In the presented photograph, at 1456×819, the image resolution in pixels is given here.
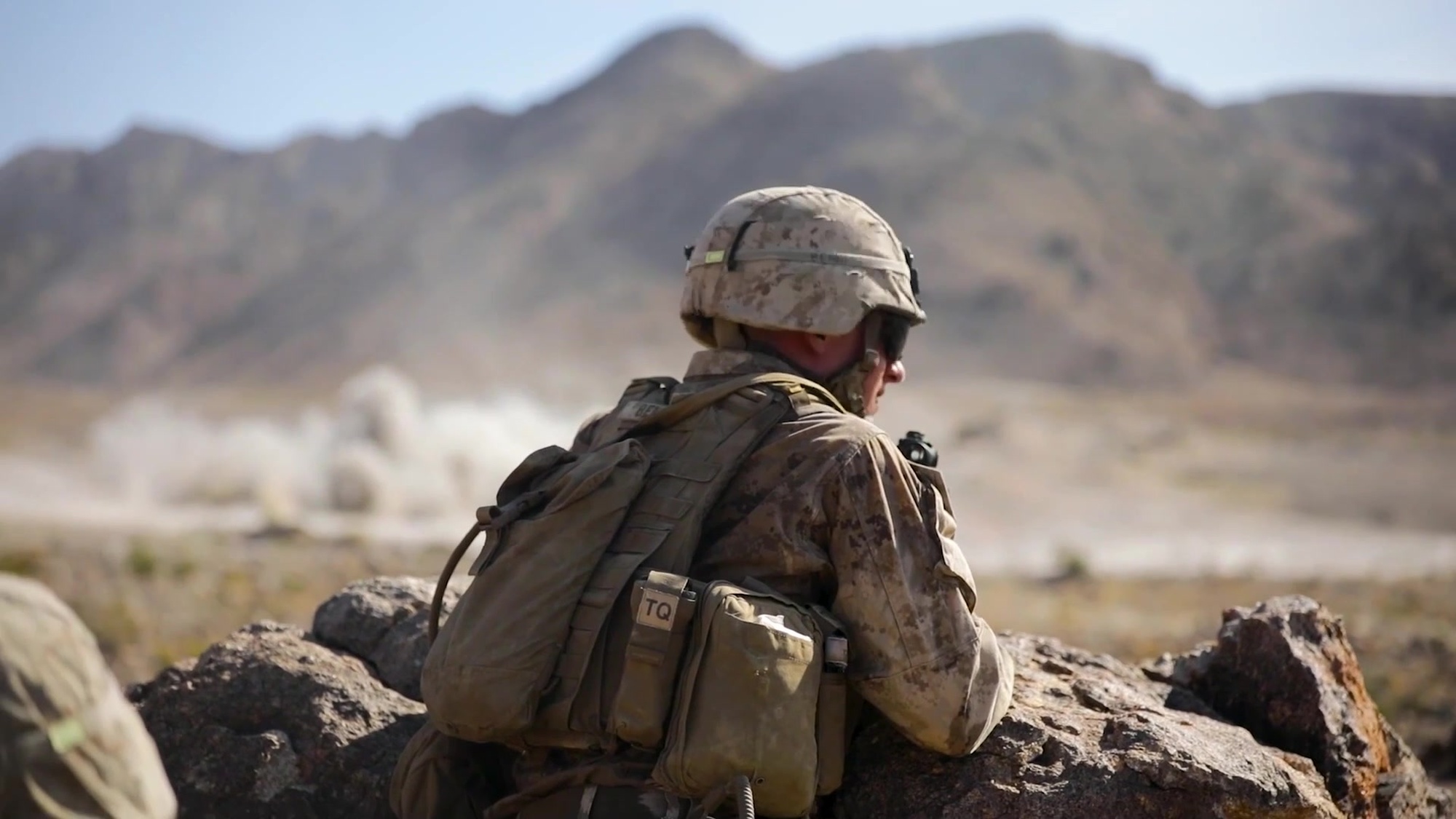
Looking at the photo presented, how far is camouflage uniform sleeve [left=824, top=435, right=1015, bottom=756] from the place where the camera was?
11.4 ft

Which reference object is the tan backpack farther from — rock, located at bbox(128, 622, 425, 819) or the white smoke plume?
the white smoke plume

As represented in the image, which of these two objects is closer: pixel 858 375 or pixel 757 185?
pixel 858 375

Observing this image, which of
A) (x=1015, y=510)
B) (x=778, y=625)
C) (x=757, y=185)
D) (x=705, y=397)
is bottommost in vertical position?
(x=778, y=625)

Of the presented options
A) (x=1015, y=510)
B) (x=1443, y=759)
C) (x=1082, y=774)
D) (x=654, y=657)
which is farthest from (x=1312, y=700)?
(x=1015, y=510)

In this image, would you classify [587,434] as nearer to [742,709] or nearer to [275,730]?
[742,709]

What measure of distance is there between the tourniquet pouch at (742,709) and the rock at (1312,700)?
2156 mm

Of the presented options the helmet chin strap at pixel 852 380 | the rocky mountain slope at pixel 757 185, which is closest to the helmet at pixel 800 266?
the helmet chin strap at pixel 852 380

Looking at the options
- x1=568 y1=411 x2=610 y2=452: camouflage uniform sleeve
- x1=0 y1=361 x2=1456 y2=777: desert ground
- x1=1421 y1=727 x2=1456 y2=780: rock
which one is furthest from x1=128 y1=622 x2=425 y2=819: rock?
x1=0 y1=361 x2=1456 y2=777: desert ground

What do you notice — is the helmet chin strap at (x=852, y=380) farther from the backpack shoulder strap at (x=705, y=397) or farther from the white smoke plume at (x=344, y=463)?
the white smoke plume at (x=344, y=463)

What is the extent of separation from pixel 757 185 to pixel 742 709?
83.9m

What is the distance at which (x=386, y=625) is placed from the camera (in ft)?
16.6

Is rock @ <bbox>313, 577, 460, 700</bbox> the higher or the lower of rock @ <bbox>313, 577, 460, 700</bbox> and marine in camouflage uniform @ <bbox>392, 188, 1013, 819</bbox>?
the lower

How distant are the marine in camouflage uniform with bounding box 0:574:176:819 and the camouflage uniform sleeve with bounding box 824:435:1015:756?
5.67 ft

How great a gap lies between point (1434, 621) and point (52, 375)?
8859 cm
